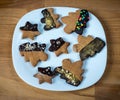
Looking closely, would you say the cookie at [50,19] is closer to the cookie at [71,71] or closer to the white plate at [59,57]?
the white plate at [59,57]

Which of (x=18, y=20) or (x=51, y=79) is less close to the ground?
(x=18, y=20)

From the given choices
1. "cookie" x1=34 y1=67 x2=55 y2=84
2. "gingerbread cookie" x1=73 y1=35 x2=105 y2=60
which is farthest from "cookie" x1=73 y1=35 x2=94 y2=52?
"cookie" x1=34 y1=67 x2=55 y2=84

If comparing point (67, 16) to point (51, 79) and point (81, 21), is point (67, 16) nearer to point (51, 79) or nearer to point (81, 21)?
point (81, 21)

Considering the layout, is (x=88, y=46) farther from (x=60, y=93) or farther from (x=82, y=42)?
(x=60, y=93)

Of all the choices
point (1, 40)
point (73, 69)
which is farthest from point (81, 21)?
point (1, 40)

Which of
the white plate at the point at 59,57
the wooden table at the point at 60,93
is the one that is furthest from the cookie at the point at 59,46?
the wooden table at the point at 60,93
